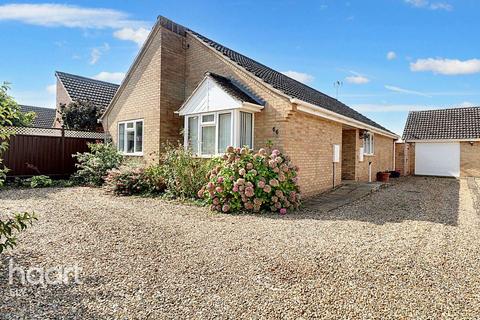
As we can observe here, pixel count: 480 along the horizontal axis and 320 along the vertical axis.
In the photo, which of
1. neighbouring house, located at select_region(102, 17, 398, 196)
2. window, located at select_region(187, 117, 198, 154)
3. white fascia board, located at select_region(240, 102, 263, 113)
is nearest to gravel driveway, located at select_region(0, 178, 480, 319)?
neighbouring house, located at select_region(102, 17, 398, 196)

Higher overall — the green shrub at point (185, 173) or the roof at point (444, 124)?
the roof at point (444, 124)

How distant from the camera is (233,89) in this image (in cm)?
1020

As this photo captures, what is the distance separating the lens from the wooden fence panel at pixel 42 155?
12809 mm

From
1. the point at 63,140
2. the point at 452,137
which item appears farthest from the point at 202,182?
the point at 452,137

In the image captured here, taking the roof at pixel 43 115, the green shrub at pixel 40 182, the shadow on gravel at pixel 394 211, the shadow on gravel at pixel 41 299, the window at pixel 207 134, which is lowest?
the shadow on gravel at pixel 41 299

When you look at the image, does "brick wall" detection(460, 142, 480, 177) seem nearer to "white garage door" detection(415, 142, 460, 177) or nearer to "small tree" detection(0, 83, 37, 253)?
"white garage door" detection(415, 142, 460, 177)

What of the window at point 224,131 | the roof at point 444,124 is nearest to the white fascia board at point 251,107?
the window at point 224,131

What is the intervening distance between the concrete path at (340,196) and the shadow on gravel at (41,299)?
6691mm

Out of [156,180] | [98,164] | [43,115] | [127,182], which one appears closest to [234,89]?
[156,180]

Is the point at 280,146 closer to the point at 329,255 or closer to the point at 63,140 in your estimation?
the point at 329,255

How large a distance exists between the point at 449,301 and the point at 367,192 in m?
9.03

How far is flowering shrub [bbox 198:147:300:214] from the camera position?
7910 millimetres

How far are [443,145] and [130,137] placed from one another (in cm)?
2247

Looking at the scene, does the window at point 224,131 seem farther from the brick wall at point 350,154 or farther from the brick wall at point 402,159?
the brick wall at point 402,159
